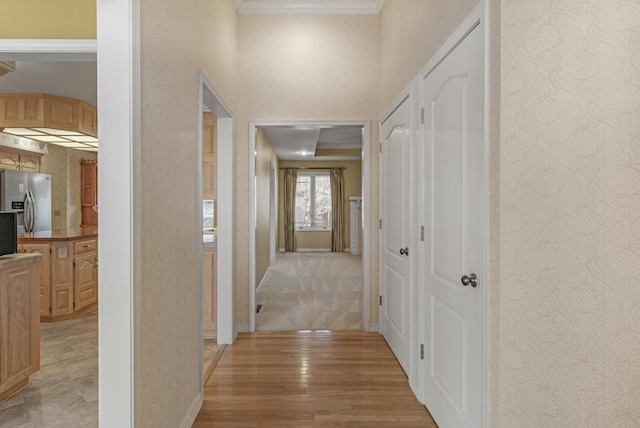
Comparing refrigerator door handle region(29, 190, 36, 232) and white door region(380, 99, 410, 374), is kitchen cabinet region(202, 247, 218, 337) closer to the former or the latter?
white door region(380, 99, 410, 374)

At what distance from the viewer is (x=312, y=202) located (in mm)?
10469

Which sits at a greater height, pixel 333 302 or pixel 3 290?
pixel 3 290

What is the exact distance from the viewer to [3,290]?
2.43 m

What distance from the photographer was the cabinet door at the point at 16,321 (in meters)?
2.43

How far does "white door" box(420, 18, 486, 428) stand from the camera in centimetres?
164

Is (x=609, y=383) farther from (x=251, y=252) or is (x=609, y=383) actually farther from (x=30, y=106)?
(x=30, y=106)

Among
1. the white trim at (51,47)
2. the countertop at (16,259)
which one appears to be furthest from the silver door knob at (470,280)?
the countertop at (16,259)

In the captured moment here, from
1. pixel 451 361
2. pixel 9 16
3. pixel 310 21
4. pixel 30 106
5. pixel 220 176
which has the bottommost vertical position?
pixel 451 361

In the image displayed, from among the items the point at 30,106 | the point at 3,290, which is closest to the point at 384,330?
the point at 3,290

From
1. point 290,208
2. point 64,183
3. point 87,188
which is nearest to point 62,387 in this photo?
point 64,183

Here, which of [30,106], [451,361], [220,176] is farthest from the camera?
[30,106]

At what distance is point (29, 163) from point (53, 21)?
511 centimetres

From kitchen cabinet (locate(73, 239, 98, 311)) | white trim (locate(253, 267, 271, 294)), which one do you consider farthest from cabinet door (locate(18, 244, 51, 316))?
white trim (locate(253, 267, 271, 294))

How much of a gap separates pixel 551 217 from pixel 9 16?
2.54 meters
